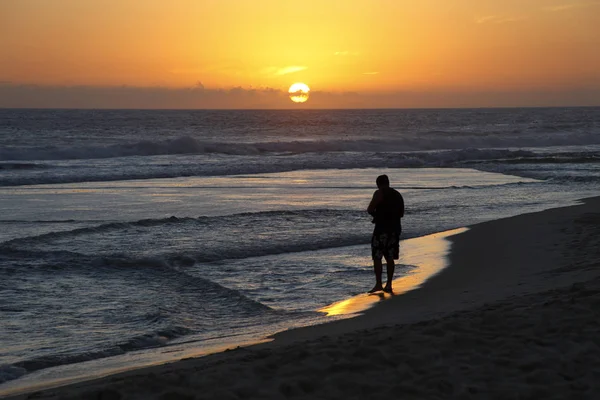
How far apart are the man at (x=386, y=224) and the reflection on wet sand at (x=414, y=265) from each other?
35 cm

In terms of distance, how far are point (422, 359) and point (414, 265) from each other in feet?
18.9

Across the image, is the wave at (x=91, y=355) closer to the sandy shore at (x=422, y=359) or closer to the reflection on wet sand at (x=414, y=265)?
the sandy shore at (x=422, y=359)

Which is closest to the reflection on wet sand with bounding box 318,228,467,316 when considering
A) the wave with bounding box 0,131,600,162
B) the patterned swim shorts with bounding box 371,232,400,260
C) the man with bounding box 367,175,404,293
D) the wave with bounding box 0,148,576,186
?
the man with bounding box 367,175,404,293

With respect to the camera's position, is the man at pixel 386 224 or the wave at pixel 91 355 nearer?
the wave at pixel 91 355

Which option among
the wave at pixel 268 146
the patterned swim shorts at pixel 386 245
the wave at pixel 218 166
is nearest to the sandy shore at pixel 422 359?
the patterned swim shorts at pixel 386 245

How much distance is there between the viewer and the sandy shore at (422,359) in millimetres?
4805

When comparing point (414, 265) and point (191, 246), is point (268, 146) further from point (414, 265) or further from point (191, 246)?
point (414, 265)

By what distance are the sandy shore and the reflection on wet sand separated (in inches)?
19.2

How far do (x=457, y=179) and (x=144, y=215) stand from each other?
45.1 ft

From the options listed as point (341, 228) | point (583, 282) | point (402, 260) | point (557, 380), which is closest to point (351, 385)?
point (557, 380)

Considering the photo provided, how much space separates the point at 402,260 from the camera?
11.5m

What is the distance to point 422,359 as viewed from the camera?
5363mm

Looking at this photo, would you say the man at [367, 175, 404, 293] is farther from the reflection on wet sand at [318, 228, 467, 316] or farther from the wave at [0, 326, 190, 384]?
the wave at [0, 326, 190, 384]

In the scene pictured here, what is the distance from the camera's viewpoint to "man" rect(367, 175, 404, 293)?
30.2ft
